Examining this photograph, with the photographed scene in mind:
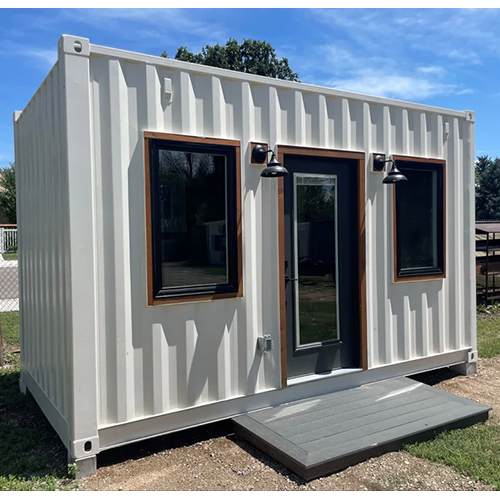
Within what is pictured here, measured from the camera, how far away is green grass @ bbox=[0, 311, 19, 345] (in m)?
6.61

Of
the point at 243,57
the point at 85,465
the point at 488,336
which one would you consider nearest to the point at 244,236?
the point at 85,465

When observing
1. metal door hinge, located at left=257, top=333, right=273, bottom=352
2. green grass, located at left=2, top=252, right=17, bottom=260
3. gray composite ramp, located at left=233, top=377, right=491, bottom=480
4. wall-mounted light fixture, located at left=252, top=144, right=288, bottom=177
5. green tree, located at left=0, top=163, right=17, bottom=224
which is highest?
green tree, located at left=0, top=163, right=17, bottom=224

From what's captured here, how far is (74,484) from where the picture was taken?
295cm

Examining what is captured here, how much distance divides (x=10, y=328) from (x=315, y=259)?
519cm

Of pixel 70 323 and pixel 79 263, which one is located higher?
pixel 79 263

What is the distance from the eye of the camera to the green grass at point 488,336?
601 centimetres

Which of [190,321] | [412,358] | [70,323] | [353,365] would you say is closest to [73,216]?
[70,323]

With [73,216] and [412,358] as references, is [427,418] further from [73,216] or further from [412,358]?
[73,216]

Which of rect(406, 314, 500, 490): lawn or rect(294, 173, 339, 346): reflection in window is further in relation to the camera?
rect(294, 173, 339, 346): reflection in window

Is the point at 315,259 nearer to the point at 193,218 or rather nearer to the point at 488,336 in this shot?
the point at 193,218

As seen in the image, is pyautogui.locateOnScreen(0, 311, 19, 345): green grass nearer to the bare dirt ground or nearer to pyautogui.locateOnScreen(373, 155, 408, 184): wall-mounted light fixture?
the bare dirt ground

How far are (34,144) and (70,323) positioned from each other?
1.79 metres

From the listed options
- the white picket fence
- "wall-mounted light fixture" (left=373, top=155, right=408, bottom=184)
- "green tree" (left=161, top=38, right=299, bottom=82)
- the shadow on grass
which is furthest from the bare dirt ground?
"green tree" (left=161, top=38, right=299, bottom=82)

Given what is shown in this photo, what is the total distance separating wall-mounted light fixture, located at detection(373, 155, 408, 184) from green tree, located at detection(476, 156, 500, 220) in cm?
2959
